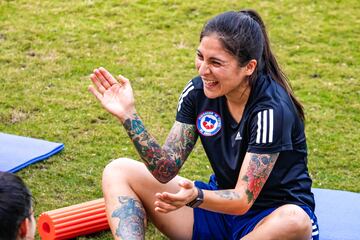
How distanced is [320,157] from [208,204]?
239cm

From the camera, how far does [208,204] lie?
412 cm

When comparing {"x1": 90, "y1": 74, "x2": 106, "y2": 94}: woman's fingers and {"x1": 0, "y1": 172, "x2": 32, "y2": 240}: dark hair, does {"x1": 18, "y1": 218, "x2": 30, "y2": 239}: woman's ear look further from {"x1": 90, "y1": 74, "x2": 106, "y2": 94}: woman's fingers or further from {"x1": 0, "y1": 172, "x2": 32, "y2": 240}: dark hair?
{"x1": 90, "y1": 74, "x2": 106, "y2": 94}: woman's fingers

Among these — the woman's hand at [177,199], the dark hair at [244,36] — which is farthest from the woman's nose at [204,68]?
the woman's hand at [177,199]

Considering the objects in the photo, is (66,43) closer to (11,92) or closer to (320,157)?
(11,92)

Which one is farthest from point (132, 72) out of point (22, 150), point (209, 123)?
point (209, 123)

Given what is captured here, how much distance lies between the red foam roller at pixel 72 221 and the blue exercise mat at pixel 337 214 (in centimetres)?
137

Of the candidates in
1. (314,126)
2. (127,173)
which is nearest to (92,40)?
(314,126)

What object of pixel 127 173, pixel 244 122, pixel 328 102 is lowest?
pixel 328 102

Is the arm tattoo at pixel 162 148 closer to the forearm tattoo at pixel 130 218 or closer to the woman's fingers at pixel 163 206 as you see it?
the forearm tattoo at pixel 130 218

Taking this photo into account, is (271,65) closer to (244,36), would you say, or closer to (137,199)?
(244,36)

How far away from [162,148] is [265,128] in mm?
597

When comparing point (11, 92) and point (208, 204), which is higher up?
point (208, 204)

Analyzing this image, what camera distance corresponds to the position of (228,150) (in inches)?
174

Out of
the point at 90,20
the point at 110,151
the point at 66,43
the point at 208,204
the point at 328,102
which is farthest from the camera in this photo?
the point at 90,20
